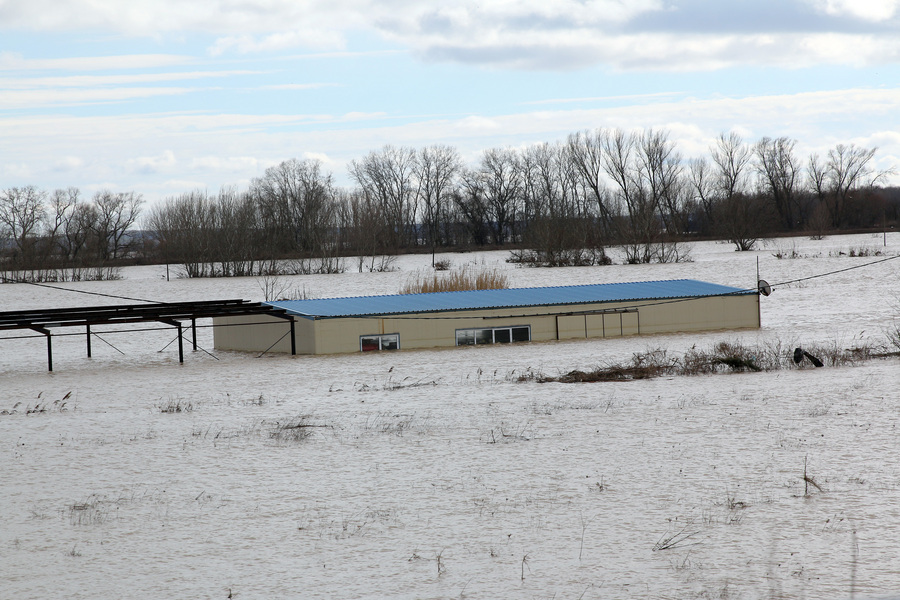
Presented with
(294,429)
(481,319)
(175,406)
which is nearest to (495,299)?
(481,319)

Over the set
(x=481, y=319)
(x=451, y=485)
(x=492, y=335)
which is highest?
(x=481, y=319)

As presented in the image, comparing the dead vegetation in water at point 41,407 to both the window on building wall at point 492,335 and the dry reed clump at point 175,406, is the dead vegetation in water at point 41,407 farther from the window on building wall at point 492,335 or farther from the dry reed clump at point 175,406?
the window on building wall at point 492,335

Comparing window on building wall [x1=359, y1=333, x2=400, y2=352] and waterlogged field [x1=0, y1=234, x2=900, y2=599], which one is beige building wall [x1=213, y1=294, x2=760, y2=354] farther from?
waterlogged field [x1=0, y1=234, x2=900, y2=599]

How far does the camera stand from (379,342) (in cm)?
3331

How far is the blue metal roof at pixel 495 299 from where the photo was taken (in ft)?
113

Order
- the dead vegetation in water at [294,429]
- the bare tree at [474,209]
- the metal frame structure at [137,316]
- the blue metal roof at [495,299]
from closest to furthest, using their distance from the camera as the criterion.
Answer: the dead vegetation in water at [294,429] → the metal frame structure at [137,316] → the blue metal roof at [495,299] → the bare tree at [474,209]

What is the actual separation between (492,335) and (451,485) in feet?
70.3

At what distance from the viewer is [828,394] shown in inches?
797

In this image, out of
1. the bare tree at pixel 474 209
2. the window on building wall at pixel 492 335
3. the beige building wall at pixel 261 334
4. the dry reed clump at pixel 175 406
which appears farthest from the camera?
the bare tree at pixel 474 209

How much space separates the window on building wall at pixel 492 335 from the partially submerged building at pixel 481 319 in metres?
0.04

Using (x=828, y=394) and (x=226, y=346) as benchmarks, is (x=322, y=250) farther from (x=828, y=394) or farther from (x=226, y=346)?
(x=828, y=394)

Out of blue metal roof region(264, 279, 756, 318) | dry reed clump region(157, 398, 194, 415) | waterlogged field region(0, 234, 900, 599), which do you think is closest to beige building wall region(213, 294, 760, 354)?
blue metal roof region(264, 279, 756, 318)

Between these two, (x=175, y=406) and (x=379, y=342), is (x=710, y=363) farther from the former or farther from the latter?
(x=175, y=406)

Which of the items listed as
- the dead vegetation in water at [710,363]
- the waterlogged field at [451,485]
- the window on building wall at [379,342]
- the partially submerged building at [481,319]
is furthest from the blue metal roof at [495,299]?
the dead vegetation in water at [710,363]
